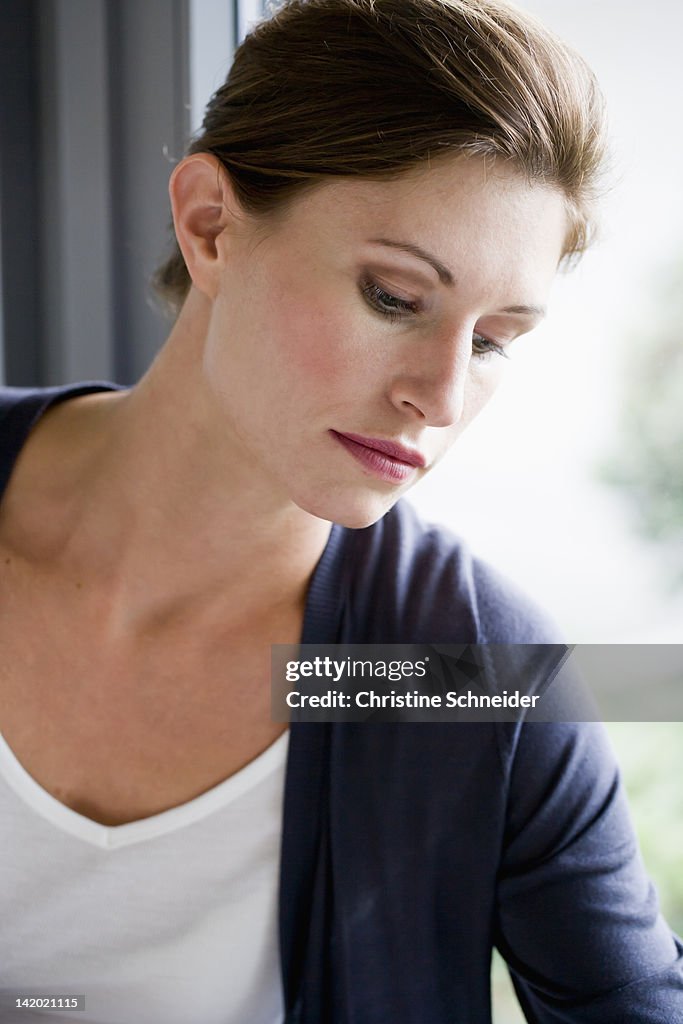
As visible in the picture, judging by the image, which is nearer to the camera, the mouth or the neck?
the mouth

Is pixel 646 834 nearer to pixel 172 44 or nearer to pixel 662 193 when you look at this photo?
pixel 662 193

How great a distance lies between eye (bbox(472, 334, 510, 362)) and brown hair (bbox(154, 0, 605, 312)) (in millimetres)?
118

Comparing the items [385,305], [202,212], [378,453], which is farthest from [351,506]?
[202,212]

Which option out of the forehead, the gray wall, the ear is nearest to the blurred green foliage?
the forehead

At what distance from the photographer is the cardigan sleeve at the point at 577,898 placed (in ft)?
2.61

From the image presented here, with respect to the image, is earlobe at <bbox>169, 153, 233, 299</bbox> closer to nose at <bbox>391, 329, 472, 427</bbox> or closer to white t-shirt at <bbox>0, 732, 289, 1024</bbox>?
nose at <bbox>391, 329, 472, 427</bbox>

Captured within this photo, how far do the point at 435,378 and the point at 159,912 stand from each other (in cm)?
52

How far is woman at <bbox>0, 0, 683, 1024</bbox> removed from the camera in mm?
706

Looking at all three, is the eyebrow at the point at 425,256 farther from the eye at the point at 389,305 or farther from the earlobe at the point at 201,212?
the earlobe at the point at 201,212

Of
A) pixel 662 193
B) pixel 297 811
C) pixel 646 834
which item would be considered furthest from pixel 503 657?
pixel 662 193

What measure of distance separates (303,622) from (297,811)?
0.16m

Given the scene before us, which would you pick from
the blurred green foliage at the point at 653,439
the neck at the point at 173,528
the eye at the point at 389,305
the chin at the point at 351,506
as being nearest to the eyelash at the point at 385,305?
the eye at the point at 389,305

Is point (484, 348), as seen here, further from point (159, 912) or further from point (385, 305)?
point (159, 912)

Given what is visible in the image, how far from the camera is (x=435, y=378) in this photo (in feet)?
2.31
